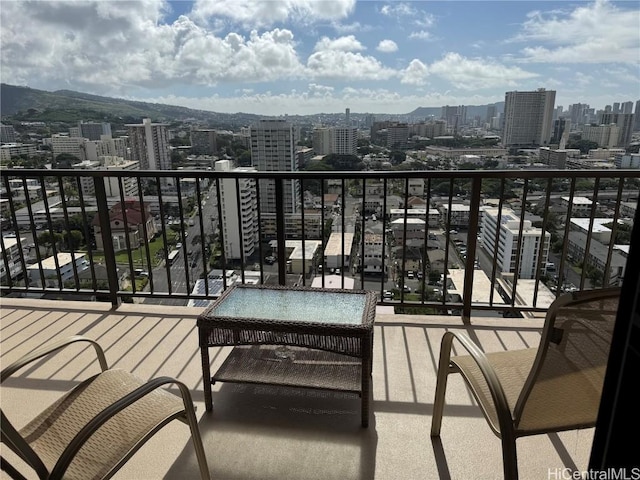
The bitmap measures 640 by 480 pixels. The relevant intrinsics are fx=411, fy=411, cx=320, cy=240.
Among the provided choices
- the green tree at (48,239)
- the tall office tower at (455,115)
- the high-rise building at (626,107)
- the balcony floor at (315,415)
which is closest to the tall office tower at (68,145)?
the green tree at (48,239)

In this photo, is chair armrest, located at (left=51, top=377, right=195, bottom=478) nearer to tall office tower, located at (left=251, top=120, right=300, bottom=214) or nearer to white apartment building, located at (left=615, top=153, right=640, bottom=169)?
tall office tower, located at (left=251, top=120, right=300, bottom=214)

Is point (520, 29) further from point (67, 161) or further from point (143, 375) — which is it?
point (143, 375)

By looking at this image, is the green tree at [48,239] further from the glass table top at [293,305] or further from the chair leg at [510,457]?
the chair leg at [510,457]

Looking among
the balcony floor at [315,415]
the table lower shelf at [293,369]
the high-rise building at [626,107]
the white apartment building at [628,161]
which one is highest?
the high-rise building at [626,107]

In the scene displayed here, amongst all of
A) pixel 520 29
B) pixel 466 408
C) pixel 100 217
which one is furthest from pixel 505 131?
pixel 100 217

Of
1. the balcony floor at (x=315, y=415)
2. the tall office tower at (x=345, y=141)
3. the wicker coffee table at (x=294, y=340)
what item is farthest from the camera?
the tall office tower at (x=345, y=141)

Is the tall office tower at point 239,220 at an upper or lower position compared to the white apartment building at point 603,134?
lower
